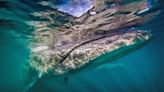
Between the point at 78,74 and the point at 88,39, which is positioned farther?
the point at 78,74

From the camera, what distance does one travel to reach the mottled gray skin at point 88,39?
41.5 ft

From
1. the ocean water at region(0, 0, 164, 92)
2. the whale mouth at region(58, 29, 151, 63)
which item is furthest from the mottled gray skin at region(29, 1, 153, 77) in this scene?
the ocean water at region(0, 0, 164, 92)

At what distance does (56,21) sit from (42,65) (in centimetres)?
314

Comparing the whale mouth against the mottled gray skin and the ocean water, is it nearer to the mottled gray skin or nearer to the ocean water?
the mottled gray skin

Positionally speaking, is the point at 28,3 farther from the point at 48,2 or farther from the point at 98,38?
the point at 98,38

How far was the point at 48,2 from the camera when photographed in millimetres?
10438

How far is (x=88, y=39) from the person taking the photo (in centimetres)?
1666

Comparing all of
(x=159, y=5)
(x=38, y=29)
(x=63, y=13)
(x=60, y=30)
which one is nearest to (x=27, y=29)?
(x=38, y=29)

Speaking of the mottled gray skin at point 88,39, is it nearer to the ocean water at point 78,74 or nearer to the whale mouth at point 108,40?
the whale mouth at point 108,40

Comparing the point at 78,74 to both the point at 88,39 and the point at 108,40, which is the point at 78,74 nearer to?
the point at 88,39

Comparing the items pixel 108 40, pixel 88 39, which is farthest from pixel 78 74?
pixel 108 40

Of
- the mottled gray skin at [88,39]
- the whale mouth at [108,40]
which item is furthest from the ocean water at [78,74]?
the whale mouth at [108,40]

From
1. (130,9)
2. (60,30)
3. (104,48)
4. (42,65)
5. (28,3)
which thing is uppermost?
(28,3)

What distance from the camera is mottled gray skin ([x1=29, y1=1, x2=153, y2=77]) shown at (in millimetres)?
12640
